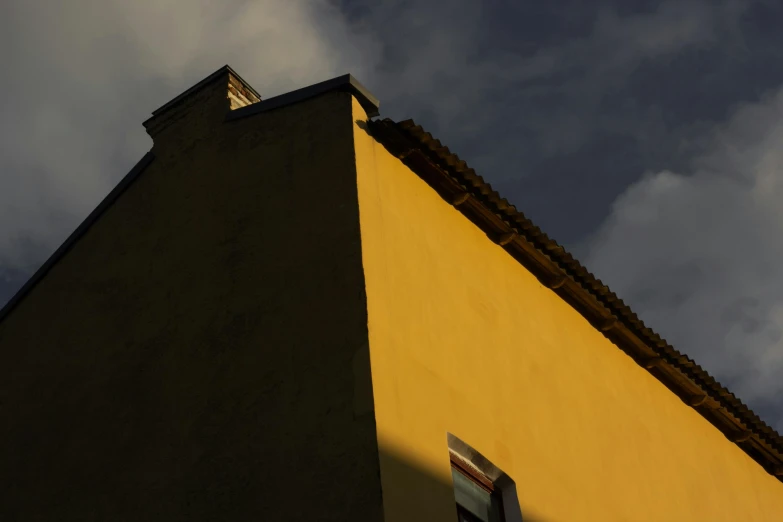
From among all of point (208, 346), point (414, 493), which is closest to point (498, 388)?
point (414, 493)

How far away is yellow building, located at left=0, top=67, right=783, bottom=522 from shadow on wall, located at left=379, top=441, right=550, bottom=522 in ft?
0.05

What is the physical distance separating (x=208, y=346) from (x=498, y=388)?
2.24 m

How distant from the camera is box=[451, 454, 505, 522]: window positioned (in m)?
7.62

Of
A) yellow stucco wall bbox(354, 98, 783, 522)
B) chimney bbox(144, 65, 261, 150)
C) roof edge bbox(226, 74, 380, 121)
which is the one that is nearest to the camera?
yellow stucco wall bbox(354, 98, 783, 522)

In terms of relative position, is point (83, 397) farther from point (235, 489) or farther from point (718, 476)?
point (718, 476)

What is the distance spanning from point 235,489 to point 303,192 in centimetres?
243

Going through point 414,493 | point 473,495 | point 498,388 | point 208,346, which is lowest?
point 414,493

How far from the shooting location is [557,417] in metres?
9.24

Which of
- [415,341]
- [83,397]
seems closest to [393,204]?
[415,341]

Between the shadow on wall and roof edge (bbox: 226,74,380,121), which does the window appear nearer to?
the shadow on wall

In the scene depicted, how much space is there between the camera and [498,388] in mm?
8539

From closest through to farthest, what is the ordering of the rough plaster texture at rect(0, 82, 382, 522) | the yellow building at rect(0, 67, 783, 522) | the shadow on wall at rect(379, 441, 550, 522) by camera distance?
the shadow on wall at rect(379, 441, 550, 522) → the rough plaster texture at rect(0, 82, 382, 522) → the yellow building at rect(0, 67, 783, 522)

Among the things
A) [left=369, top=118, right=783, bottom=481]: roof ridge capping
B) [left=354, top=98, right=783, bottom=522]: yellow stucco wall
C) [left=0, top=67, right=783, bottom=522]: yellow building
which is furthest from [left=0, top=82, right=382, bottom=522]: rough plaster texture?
[left=369, top=118, right=783, bottom=481]: roof ridge capping

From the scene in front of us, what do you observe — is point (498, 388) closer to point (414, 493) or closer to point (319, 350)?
point (319, 350)
